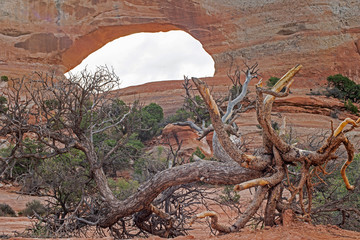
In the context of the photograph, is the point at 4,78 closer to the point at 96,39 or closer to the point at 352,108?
the point at 96,39

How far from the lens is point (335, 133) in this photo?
3.67m

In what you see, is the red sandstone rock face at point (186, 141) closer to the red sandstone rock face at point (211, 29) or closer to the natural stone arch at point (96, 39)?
the red sandstone rock face at point (211, 29)

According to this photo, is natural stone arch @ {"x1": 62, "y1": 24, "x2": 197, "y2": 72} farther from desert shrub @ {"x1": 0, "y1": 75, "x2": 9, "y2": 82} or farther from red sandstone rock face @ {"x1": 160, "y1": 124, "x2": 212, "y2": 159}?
red sandstone rock face @ {"x1": 160, "y1": 124, "x2": 212, "y2": 159}

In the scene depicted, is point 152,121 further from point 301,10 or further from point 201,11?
point 301,10

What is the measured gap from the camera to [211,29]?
32969 millimetres

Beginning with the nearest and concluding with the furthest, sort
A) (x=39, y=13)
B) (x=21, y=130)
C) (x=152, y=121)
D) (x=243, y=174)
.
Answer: (x=243, y=174) < (x=21, y=130) < (x=152, y=121) < (x=39, y=13)

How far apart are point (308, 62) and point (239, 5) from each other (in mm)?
7448

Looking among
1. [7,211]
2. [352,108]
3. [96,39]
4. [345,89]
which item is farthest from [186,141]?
[96,39]

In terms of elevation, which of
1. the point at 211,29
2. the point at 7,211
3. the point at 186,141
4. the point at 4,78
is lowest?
the point at 7,211

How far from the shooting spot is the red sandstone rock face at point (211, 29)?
30.1 m

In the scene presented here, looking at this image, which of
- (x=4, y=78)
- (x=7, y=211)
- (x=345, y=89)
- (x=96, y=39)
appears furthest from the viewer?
(x=96, y=39)

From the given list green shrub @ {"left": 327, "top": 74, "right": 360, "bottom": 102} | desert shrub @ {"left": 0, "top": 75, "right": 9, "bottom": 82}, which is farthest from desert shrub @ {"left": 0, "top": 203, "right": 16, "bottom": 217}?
green shrub @ {"left": 327, "top": 74, "right": 360, "bottom": 102}

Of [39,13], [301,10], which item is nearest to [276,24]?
[301,10]

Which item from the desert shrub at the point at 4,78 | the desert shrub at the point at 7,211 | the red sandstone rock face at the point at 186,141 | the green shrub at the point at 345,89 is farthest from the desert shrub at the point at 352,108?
the desert shrub at the point at 4,78
